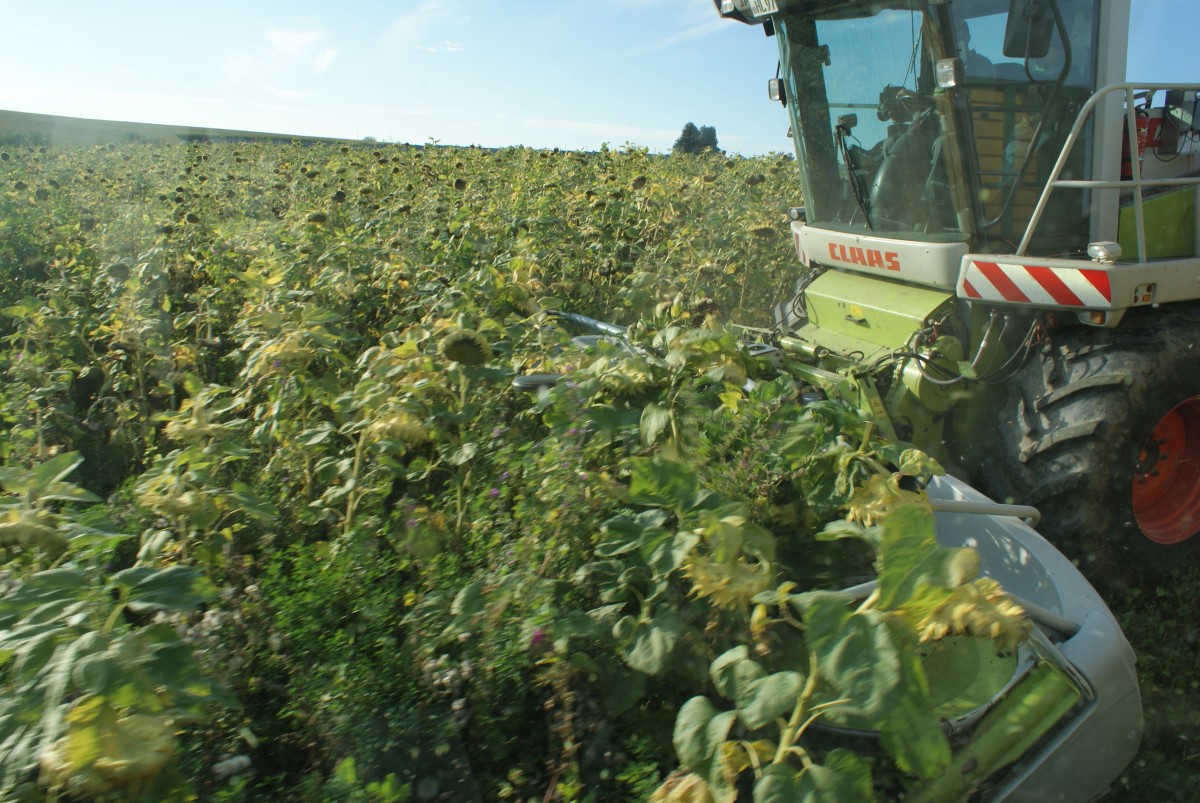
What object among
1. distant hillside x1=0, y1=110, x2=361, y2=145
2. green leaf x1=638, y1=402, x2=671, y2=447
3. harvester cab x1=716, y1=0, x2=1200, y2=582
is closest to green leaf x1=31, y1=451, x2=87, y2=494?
green leaf x1=638, y1=402, x2=671, y2=447

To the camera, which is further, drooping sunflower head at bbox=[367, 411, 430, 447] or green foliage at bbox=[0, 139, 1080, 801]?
drooping sunflower head at bbox=[367, 411, 430, 447]

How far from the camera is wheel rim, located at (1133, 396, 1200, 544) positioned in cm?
343

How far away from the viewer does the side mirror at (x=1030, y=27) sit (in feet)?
10.5

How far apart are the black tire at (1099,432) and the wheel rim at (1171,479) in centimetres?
20

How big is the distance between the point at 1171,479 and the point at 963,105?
1.69 meters

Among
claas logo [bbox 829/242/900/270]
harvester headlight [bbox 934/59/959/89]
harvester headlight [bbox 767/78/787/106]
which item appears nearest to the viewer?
harvester headlight [bbox 934/59/959/89]

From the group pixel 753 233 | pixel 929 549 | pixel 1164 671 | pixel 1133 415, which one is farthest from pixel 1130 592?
pixel 753 233

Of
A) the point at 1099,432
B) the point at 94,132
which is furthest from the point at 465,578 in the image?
the point at 94,132

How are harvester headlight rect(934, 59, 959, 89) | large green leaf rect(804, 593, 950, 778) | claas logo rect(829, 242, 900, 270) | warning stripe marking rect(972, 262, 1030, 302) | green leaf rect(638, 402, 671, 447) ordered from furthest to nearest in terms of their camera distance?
claas logo rect(829, 242, 900, 270), harvester headlight rect(934, 59, 959, 89), warning stripe marking rect(972, 262, 1030, 302), green leaf rect(638, 402, 671, 447), large green leaf rect(804, 593, 950, 778)

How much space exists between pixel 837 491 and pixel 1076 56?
238cm

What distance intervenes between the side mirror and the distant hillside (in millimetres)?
18328

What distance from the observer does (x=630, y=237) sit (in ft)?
18.7

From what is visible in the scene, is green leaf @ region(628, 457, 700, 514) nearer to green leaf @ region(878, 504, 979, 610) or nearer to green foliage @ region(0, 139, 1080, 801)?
green foliage @ region(0, 139, 1080, 801)

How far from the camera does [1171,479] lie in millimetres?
3553
